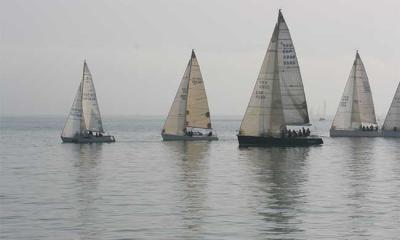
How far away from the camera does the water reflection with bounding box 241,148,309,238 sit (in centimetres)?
3297

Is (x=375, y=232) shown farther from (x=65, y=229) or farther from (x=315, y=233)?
(x=65, y=229)

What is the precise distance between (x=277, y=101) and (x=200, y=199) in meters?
50.1

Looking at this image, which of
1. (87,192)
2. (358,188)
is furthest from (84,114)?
(358,188)

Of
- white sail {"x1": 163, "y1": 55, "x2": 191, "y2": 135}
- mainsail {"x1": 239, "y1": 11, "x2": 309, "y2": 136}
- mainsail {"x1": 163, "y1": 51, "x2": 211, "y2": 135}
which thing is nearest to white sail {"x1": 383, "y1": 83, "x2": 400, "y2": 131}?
mainsail {"x1": 163, "y1": 51, "x2": 211, "y2": 135}

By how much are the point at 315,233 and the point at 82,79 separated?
7486 cm

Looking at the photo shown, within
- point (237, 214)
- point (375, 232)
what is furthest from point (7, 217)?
point (375, 232)

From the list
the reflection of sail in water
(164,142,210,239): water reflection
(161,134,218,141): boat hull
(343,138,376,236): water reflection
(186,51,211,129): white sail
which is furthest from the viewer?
(161,134,218,141): boat hull

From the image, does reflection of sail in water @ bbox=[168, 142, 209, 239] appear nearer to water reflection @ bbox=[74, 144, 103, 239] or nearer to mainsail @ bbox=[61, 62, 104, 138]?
water reflection @ bbox=[74, 144, 103, 239]

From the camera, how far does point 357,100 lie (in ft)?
427

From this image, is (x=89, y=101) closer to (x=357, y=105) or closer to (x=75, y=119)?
(x=75, y=119)

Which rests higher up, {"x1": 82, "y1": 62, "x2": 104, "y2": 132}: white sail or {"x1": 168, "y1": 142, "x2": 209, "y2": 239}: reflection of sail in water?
{"x1": 82, "y1": 62, "x2": 104, "y2": 132}: white sail

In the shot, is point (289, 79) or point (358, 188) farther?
point (289, 79)

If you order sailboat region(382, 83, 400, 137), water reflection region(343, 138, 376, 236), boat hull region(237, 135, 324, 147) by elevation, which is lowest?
water reflection region(343, 138, 376, 236)

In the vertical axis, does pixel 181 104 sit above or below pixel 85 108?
above
